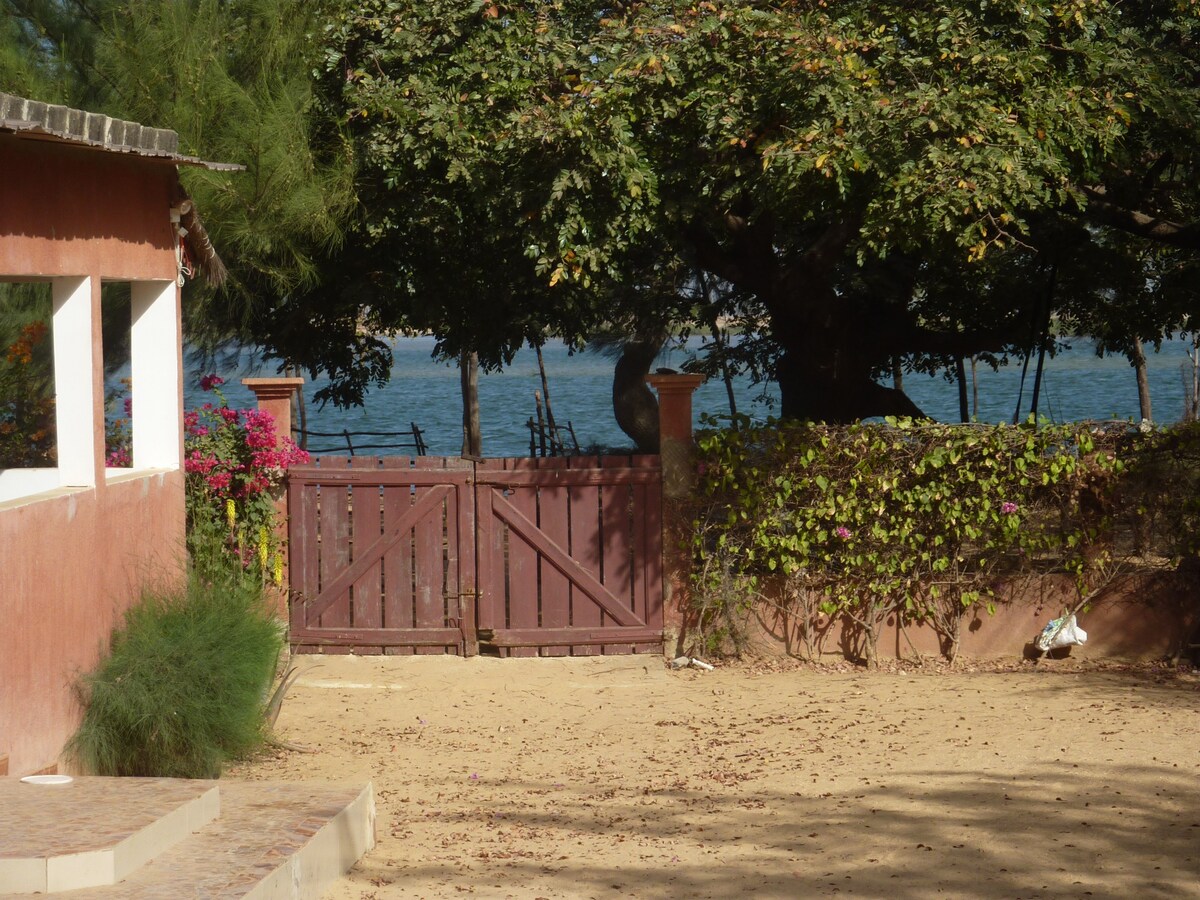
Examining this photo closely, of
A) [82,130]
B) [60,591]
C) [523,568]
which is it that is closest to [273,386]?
[523,568]

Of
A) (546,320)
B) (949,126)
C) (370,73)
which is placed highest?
(370,73)

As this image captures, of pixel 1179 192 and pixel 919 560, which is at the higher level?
pixel 1179 192

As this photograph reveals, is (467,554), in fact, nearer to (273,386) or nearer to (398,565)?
(398,565)

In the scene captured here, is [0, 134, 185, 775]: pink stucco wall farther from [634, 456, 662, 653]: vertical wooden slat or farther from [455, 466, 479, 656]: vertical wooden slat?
[634, 456, 662, 653]: vertical wooden slat

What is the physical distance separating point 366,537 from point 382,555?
19 centimetres

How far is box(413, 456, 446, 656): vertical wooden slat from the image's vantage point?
10.1 m

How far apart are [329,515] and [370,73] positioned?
3.66 meters

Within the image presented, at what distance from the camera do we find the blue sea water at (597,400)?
58.2m

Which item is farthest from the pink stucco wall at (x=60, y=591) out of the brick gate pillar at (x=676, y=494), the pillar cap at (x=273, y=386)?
the brick gate pillar at (x=676, y=494)

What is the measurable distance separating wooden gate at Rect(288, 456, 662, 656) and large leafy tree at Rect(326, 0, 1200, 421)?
1.61 meters

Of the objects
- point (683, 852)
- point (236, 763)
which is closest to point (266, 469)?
point (236, 763)

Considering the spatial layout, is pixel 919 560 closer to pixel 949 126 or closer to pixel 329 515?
pixel 949 126

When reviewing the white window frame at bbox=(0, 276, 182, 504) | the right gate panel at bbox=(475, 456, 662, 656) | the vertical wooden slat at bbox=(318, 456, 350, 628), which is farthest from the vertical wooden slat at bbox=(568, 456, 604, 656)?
the white window frame at bbox=(0, 276, 182, 504)

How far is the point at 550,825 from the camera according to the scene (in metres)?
6.45
